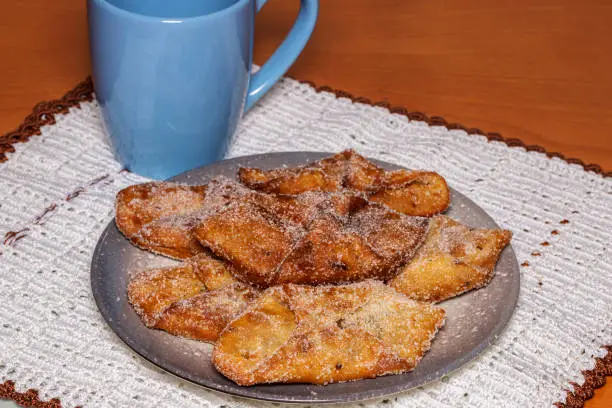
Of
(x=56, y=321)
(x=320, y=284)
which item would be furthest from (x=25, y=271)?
(x=320, y=284)

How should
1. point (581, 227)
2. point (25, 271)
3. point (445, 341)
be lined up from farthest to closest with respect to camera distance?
1. point (581, 227)
2. point (25, 271)
3. point (445, 341)

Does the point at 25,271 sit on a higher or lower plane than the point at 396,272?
lower

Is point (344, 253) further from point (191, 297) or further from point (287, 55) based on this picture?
point (287, 55)

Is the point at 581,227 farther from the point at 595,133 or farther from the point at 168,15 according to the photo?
the point at 168,15

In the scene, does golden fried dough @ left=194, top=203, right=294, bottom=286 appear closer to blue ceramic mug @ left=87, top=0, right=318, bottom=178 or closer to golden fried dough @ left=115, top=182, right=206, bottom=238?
golden fried dough @ left=115, top=182, right=206, bottom=238

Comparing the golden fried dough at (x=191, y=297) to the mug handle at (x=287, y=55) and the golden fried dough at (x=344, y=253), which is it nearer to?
the golden fried dough at (x=344, y=253)

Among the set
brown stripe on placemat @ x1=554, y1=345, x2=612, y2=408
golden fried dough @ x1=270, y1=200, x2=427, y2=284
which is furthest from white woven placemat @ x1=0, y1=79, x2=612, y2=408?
golden fried dough @ x1=270, y1=200, x2=427, y2=284

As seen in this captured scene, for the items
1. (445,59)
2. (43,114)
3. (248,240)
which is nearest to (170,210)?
(248,240)

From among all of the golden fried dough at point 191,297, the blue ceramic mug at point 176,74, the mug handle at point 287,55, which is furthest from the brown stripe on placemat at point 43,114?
the golden fried dough at point 191,297
